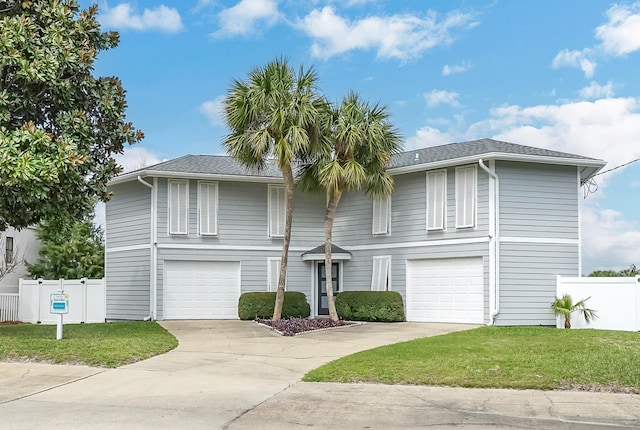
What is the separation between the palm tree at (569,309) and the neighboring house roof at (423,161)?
3901 mm

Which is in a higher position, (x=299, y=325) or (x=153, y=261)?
(x=153, y=261)

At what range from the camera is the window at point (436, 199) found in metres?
20.7

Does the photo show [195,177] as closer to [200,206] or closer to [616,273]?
[200,206]

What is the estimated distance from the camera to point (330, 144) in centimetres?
1964

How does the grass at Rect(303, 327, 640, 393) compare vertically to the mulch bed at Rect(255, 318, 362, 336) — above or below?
above

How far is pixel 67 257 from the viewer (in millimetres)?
31406

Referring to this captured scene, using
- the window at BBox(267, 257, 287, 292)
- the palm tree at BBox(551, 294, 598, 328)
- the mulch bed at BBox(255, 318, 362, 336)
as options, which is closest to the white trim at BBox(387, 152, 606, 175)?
the palm tree at BBox(551, 294, 598, 328)

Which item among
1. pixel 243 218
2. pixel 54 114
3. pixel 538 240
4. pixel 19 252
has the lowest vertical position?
pixel 19 252

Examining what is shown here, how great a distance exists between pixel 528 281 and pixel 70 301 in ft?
49.8

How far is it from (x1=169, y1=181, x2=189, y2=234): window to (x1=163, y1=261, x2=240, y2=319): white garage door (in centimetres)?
116

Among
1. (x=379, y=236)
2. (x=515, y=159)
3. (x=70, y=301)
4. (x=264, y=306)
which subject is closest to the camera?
(x=515, y=159)

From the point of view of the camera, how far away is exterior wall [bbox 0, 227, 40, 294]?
28823 millimetres

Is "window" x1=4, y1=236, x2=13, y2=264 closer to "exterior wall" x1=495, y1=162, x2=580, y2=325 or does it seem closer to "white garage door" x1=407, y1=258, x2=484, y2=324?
"white garage door" x1=407, y1=258, x2=484, y2=324

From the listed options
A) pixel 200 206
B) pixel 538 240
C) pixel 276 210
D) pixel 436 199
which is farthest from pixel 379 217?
pixel 200 206
